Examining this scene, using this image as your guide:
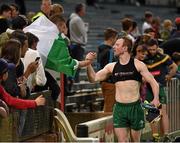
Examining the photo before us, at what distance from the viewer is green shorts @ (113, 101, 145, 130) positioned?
1062 cm

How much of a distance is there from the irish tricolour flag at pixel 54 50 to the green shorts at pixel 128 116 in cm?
97

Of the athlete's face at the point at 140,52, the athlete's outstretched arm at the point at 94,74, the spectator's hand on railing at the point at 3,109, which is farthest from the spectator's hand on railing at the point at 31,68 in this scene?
the athlete's face at the point at 140,52

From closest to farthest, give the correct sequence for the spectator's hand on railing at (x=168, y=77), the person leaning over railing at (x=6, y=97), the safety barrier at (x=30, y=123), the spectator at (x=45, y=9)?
the safety barrier at (x=30, y=123), the person leaning over railing at (x=6, y=97), the spectator at (x=45, y=9), the spectator's hand on railing at (x=168, y=77)

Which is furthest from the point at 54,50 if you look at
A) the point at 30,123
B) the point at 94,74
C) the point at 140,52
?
the point at 140,52

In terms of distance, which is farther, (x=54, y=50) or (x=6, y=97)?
(x=54, y=50)

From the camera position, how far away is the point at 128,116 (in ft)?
35.0

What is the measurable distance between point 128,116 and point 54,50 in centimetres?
154

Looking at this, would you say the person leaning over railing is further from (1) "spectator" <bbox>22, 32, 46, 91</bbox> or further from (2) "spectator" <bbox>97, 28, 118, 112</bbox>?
(2) "spectator" <bbox>97, 28, 118, 112</bbox>

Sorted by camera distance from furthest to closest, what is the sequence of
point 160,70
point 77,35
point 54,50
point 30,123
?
point 77,35, point 160,70, point 54,50, point 30,123

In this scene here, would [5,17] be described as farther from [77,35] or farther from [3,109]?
[3,109]

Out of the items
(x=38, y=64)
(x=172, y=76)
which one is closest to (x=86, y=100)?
(x=172, y=76)

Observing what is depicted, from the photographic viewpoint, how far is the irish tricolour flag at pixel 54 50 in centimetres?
1114

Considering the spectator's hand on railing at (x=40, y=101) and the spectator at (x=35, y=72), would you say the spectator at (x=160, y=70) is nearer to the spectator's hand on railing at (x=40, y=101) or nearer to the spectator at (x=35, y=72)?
the spectator at (x=35, y=72)

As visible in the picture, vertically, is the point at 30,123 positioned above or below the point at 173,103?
above
